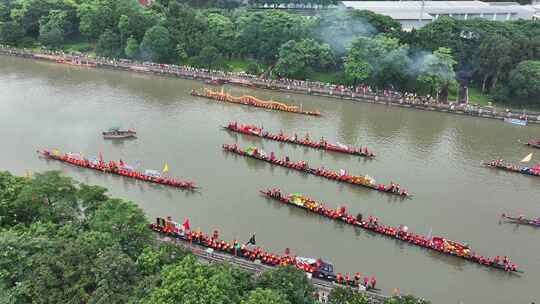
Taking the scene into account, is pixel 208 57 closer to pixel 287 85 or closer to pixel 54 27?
pixel 287 85

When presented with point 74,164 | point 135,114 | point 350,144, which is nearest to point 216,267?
point 74,164

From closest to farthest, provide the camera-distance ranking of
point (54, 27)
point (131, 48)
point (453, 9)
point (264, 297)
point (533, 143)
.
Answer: point (264, 297) → point (533, 143) → point (131, 48) → point (54, 27) → point (453, 9)

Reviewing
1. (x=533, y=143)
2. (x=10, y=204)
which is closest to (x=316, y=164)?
(x=533, y=143)

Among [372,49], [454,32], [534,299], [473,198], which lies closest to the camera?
[534,299]

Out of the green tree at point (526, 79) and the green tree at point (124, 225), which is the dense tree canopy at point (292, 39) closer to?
the green tree at point (526, 79)

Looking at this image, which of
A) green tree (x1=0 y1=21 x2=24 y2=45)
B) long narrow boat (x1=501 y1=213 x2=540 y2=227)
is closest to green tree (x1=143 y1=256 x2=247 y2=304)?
long narrow boat (x1=501 y1=213 x2=540 y2=227)

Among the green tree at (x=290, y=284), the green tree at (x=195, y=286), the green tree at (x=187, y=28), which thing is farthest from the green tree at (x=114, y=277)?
the green tree at (x=187, y=28)

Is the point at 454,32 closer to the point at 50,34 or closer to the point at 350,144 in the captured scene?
the point at 350,144

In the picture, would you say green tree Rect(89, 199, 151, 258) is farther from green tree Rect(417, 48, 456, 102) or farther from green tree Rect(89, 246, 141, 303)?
green tree Rect(417, 48, 456, 102)
